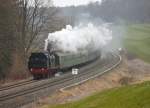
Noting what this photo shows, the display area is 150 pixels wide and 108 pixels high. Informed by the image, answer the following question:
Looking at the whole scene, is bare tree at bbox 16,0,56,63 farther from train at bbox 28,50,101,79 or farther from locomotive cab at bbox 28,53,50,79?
locomotive cab at bbox 28,53,50,79

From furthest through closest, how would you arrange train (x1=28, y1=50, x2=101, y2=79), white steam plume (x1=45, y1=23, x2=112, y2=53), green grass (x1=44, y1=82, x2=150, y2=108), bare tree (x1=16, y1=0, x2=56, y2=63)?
bare tree (x1=16, y1=0, x2=56, y2=63) < white steam plume (x1=45, y1=23, x2=112, y2=53) < train (x1=28, y1=50, x2=101, y2=79) < green grass (x1=44, y1=82, x2=150, y2=108)

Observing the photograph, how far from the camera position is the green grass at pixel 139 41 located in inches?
3411

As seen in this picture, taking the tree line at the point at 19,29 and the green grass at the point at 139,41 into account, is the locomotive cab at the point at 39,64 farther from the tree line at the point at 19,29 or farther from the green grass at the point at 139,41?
the green grass at the point at 139,41

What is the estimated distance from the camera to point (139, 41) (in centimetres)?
10781

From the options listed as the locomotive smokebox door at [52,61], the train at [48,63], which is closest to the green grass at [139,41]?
the train at [48,63]

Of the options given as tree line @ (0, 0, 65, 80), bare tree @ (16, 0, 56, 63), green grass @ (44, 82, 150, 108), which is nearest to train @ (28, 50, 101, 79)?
tree line @ (0, 0, 65, 80)

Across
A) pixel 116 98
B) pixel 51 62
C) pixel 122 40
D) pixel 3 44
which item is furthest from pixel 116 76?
pixel 122 40

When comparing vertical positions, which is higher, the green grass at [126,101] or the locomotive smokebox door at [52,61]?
the green grass at [126,101]

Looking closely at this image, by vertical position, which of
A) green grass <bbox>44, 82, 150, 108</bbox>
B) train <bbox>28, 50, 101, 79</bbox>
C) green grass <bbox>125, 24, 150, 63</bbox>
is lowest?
green grass <bbox>125, 24, 150, 63</bbox>

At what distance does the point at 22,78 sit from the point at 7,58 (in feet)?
11.0

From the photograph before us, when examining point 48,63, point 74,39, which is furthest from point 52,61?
point 74,39

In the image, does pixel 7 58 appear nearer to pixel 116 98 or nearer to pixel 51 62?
pixel 51 62

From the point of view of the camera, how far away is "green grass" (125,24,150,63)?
284 feet

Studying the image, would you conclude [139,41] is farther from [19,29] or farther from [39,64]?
[39,64]
